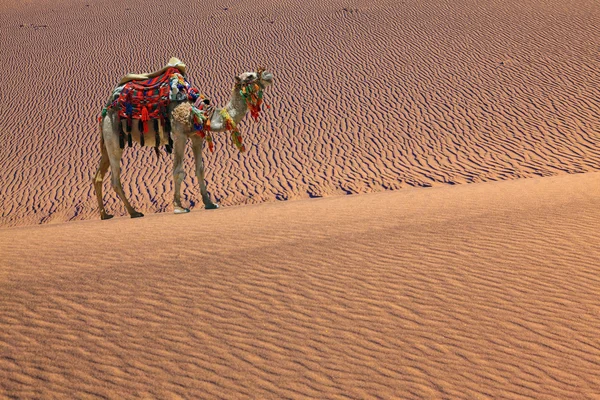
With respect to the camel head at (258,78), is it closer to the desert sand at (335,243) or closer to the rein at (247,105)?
the rein at (247,105)

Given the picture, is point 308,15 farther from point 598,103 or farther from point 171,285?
point 171,285

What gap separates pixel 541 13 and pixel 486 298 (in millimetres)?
24999

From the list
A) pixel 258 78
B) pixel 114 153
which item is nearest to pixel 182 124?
pixel 114 153

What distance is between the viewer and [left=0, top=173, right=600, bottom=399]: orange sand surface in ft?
14.0

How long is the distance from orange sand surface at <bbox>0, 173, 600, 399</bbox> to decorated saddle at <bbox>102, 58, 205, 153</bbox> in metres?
2.17

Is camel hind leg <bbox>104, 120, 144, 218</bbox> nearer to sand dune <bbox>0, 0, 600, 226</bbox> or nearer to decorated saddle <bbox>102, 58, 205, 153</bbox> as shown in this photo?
decorated saddle <bbox>102, 58, 205, 153</bbox>

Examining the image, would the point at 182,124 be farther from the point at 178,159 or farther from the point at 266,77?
the point at 266,77

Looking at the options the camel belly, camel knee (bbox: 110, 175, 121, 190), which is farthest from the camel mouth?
camel knee (bbox: 110, 175, 121, 190)

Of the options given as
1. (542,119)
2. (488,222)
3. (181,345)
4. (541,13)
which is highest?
(541,13)

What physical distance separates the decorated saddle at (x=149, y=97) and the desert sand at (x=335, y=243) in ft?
4.83

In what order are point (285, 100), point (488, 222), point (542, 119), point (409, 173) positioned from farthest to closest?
point (285, 100), point (542, 119), point (409, 173), point (488, 222)

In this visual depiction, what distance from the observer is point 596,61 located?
73.5 feet

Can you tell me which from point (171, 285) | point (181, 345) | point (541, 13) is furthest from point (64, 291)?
point (541, 13)

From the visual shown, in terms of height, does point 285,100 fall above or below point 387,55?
below
